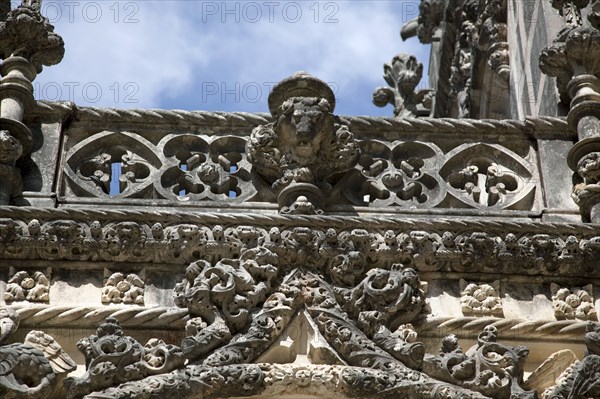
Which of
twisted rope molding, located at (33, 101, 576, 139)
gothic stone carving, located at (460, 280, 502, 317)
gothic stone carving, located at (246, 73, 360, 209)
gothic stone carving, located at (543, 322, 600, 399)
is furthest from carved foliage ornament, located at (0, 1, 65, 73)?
gothic stone carving, located at (543, 322, 600, 399)

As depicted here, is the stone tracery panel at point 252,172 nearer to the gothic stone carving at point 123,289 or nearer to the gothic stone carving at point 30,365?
the gothic stone carving at point 123,289

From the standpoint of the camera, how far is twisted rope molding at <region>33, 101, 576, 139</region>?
1147 cm

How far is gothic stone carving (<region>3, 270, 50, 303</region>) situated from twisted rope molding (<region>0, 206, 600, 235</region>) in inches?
15.7

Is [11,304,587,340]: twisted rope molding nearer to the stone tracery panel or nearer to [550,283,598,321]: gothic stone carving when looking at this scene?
[550,283,598,321]: gothic stone carving

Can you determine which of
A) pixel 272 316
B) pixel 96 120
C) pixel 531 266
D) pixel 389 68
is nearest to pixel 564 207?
pixel 531 266

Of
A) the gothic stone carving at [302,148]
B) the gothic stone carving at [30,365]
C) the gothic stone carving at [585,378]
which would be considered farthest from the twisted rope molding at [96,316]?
the gothic stone carving at [585,378]

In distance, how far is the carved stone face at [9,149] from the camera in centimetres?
1076

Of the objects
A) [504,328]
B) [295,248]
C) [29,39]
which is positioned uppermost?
[29,39]

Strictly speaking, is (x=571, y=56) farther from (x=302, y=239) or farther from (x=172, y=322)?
(x=172, y=322)

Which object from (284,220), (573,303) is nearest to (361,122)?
(284,220)

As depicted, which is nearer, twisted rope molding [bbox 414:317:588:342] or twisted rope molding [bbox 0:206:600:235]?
twisted rope molding [bbox 414:317:588:342]

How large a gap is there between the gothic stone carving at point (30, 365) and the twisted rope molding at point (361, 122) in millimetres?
2073

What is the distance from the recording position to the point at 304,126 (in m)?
11.0

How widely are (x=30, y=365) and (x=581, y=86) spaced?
14.8 feet
